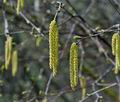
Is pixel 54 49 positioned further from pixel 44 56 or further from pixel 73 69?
pixel 44 56

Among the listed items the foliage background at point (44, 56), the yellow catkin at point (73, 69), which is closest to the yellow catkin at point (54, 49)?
the yellow catkin at point (73, 69)

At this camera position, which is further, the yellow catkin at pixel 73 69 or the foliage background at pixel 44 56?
the foliage background at pixel 44 56

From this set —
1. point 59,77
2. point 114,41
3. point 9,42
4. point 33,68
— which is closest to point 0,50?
point 33,68

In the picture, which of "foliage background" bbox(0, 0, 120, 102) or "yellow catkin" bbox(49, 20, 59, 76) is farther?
"foliage background" bbox(0, 0, 120, 102)

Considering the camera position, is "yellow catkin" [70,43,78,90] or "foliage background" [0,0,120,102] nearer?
"yellow catkin" [70,43,78,90]

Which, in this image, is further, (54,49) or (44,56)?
(44,56)

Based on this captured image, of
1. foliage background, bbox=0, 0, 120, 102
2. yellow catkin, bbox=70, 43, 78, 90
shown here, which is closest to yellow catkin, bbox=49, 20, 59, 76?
yellow catkin, bbox=70, 43, 78, 90

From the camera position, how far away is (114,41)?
1844 millimetres

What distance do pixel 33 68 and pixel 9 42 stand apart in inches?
135

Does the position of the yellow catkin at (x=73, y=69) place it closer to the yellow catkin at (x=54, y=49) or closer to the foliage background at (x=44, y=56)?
the yellow catkin at (x=54, y=49)

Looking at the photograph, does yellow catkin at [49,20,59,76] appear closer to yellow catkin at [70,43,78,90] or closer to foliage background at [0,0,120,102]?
yellow catkin at [70,43,78,90]

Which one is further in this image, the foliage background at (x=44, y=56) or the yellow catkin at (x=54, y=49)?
the foliage background at (x=44, y=56)

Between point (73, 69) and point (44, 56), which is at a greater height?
point (44, 56)

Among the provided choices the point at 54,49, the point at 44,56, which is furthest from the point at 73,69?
the point at 44,56
